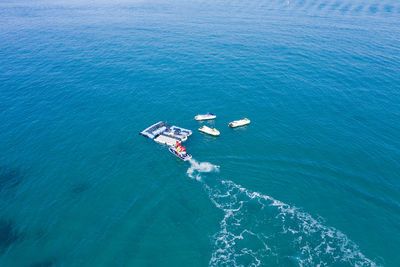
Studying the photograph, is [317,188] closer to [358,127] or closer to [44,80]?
[358,127]

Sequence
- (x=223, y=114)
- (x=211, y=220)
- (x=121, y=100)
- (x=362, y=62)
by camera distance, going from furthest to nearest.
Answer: (x=362, y=62) → (x=121, y=100) → (x=223, y=114) → (x=211, y=220)

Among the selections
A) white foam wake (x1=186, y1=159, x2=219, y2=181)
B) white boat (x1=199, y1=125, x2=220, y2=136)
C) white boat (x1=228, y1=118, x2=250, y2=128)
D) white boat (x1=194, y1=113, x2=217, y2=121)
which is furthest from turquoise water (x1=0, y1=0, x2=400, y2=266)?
white boat (x1=194, y1=113, x2=217, y2=121)

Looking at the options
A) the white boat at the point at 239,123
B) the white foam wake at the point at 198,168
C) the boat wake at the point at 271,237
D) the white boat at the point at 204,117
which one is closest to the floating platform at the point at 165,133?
the white boat at the point at 204,117

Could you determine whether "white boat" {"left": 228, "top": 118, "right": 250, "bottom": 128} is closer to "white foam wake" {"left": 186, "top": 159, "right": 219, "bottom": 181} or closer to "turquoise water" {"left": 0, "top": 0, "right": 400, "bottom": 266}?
"turquoise water" {"left": 0, "top": 0, "right": 400, "bottom": 266}

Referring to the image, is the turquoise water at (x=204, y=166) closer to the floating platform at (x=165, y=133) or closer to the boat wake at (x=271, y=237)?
the boat wake at (x=271, y=237)

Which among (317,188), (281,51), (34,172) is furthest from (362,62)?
(34,172)

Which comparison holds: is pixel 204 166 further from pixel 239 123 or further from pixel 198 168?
pixel 239 123
